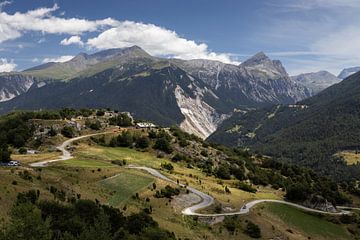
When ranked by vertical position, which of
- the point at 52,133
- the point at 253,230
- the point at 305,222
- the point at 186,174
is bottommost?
the point at 305,222

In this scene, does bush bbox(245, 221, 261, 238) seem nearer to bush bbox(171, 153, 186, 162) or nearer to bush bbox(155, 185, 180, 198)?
bush bbox(155, 185, 180, 198)

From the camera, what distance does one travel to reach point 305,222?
319 feet

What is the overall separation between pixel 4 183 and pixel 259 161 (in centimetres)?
14827

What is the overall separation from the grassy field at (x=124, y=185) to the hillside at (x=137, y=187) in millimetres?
223

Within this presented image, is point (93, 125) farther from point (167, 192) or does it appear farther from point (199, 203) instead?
point (199, 203)

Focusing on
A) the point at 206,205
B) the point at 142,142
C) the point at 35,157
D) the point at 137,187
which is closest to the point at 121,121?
the point at 142,142

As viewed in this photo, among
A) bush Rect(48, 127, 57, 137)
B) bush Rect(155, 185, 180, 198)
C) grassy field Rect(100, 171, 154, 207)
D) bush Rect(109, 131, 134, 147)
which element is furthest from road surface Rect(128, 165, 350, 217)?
bush Rect(48, 127, 57, 137)

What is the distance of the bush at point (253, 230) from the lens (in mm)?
76375

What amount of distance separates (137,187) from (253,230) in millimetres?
26117

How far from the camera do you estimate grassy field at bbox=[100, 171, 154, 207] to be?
7834 centimetres

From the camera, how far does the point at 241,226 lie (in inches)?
3093

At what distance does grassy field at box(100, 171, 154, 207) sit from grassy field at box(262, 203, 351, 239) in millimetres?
29758

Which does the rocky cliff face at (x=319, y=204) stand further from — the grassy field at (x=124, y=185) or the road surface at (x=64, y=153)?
the road surface at (x=64, y=153)

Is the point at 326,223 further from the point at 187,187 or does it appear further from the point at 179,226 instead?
the point at 179,226
